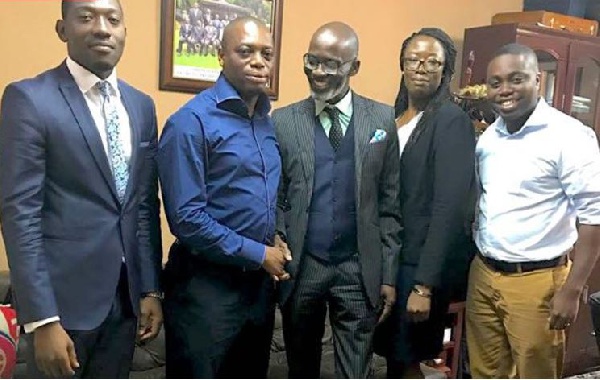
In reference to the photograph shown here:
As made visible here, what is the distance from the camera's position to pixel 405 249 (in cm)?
209

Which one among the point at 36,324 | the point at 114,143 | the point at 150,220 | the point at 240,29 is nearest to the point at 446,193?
the point at 240,29

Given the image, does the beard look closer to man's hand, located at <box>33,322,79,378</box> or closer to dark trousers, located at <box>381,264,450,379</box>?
dark trousers, located at <box>381,264,450,379</box>

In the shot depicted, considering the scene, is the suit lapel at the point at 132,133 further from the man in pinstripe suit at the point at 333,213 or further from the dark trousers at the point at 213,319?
the man in pinstripe suit at the point at 333,213

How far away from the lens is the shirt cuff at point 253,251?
5.74ft

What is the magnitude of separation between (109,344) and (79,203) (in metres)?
0.37

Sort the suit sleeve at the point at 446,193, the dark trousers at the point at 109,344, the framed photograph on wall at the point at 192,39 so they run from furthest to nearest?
the framed photograph on wall at the point at 192,39
the suit sleeve at the point at 446,193
the dark trousers at the point at 109,344

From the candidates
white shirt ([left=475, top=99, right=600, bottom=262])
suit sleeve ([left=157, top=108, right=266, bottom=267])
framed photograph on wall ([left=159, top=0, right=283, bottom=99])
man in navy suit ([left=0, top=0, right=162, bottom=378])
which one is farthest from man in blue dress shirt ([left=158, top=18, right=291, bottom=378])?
framed photograph on wall ([left=159, top=0, right=283, bottom=99])

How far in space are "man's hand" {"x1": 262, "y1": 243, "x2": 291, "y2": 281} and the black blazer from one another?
1.49 ft

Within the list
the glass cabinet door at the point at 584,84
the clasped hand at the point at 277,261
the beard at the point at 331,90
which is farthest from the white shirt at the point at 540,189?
the glass cabinet door at the point at 584,84

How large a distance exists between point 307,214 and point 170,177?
42 cm

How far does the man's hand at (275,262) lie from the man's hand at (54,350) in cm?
54

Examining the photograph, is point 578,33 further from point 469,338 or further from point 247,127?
point 247,127

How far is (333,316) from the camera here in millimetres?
1990

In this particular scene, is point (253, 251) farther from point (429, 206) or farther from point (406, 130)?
point (406, 130)
